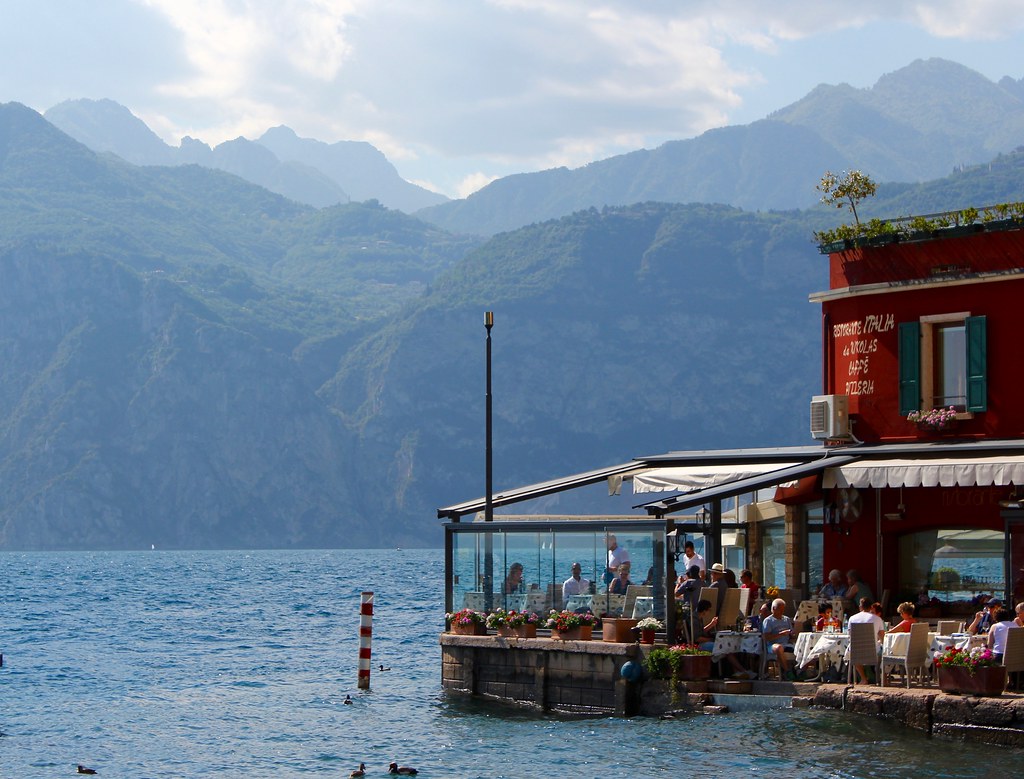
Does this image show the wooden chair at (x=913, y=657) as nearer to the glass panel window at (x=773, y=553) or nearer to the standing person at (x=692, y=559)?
the standing person at (x=692, y=559)

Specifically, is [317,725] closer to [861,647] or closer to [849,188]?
[861,647]

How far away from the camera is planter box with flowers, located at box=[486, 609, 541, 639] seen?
25500 mm

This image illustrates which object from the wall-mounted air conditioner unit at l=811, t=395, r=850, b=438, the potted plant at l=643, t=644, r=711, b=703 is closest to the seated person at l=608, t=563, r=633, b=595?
the potted plant at l=643, t=644, r=711, b=703

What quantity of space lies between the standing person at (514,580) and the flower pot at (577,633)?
5.35 feet

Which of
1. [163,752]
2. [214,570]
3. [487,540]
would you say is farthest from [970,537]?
[214,570]

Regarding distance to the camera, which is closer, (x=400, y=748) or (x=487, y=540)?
(x=400, y=748)

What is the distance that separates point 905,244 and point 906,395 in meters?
2.63

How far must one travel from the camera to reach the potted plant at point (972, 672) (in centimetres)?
1902

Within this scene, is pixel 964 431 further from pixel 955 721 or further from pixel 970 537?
pixel 955 721

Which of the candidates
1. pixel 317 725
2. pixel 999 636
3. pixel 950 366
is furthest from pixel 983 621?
pixel 317 725

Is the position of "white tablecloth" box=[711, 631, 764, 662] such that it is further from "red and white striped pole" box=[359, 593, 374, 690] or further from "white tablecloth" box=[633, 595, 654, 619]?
"red and white striped pole" box=[359, 593, 374, 690]

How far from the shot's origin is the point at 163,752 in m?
25.0

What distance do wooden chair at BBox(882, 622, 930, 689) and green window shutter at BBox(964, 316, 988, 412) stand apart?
19.2 feet

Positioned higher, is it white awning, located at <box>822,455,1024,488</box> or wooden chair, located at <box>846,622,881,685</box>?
white awning, located at <box>822,455,1024,488</box>
